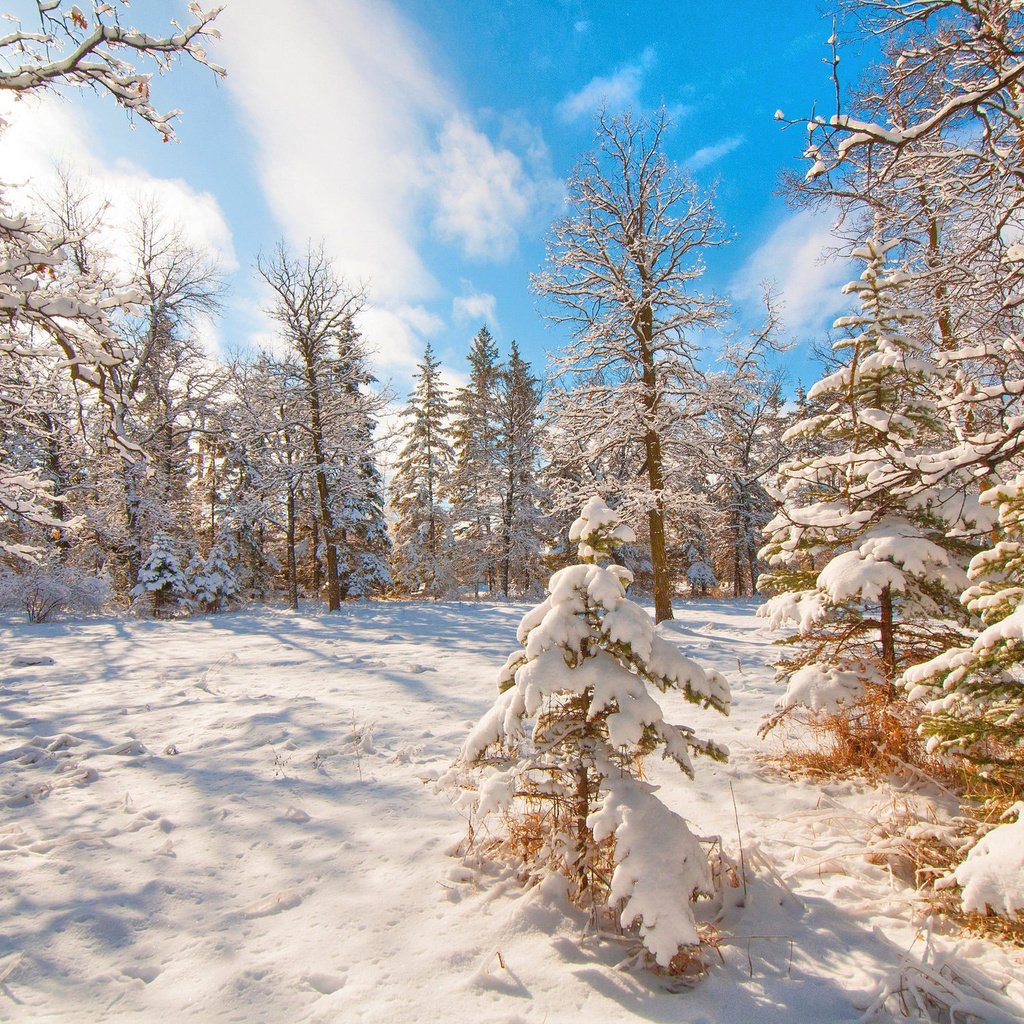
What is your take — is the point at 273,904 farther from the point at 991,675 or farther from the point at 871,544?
the point at 871,544

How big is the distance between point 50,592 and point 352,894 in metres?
15.6

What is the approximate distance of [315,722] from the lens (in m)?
5.57

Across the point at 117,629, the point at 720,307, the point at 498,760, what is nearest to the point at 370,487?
the point at 117,629

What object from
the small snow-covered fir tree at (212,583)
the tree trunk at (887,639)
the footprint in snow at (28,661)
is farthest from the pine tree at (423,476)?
the tree trunk at (887,639)

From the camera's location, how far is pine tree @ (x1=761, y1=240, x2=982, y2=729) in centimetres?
446

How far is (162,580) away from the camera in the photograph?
1659 centimetres

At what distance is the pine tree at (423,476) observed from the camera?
95.1 feet

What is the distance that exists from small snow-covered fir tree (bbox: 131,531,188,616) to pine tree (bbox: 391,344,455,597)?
12639mm

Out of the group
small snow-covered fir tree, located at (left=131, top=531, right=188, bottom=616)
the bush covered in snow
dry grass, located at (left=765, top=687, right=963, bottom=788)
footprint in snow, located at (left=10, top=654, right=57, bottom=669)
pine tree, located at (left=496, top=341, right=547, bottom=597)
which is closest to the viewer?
dry grass, located at (left=765, top=687, right=963, bottom=788)

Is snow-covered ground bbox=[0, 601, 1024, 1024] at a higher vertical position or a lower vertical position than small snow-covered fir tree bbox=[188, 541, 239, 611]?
lower

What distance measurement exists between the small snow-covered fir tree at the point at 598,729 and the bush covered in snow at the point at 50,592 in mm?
15053

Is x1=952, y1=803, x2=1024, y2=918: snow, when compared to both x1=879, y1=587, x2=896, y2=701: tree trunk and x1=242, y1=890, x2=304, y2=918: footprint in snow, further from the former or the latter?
x1=242, y1=890, x2=304, y2=918: footprint in snow

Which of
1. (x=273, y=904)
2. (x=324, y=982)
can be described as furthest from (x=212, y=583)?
(x=324, y=982)

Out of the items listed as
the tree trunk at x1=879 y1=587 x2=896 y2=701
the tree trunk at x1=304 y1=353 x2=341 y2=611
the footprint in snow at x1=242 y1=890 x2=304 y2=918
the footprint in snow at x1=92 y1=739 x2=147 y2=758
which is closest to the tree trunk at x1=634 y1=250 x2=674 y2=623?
the tree trunk at x1=879 y1=587 x2=896 y2=701
